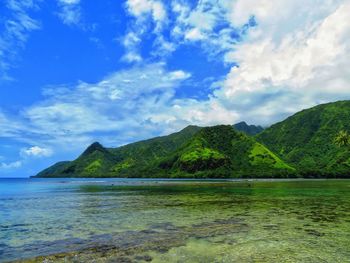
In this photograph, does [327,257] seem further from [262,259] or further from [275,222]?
[275,222]

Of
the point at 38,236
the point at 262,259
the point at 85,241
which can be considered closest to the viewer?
the point at 262,259

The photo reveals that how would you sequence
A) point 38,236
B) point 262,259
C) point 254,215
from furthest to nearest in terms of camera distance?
point 254,215 < point 38,236 < point 262,259

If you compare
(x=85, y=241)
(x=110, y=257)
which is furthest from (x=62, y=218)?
(x=110, y=257)

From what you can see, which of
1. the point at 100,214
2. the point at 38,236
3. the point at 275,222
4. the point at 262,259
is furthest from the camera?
the point at 100,214

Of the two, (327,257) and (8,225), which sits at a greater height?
(8,225)

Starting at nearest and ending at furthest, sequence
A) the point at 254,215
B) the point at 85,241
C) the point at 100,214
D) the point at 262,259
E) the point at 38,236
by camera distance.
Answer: the point at 262,259, the point at 85,241, the point at 38,236, the point at 254,215, the point at 100,214

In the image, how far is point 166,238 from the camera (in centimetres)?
2734

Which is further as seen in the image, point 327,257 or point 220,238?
point 220,238

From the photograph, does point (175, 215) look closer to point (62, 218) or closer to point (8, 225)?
point (62, 218)

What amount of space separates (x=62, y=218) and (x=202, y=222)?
18.7 meters

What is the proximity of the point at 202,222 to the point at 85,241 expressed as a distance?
13.9m

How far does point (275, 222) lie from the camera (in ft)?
116

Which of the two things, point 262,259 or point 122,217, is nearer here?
point 262,259

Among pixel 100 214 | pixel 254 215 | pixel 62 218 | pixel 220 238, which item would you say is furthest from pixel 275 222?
pixel 62 218
